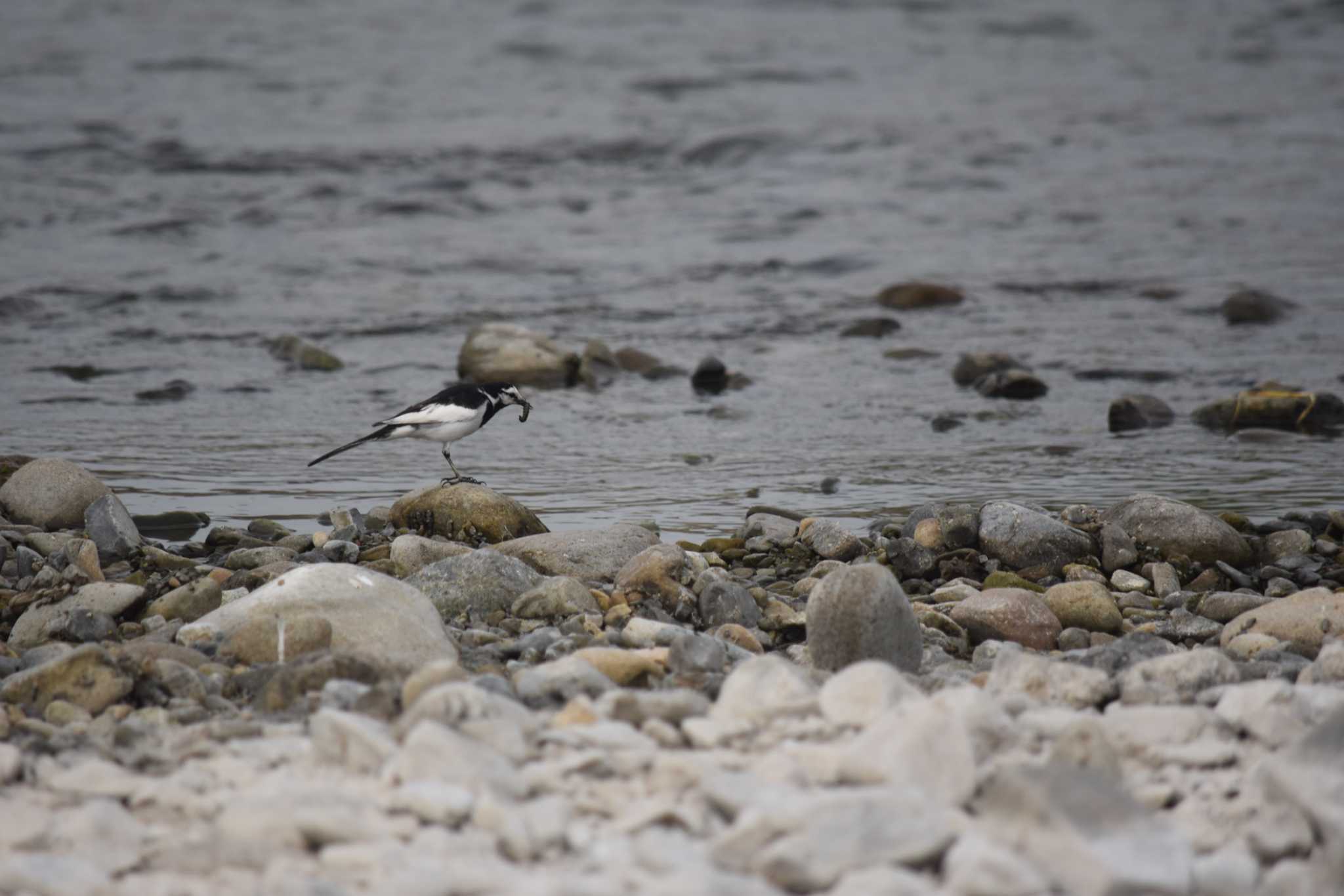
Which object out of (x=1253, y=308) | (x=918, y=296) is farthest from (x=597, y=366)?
(x=1253, y=308)

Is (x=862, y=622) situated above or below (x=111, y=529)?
above

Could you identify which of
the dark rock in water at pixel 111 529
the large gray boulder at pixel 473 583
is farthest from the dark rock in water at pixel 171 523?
the large gray boulder at pixel 473 583

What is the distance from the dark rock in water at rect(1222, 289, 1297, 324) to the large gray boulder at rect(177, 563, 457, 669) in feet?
32.3

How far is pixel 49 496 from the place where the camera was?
6.45m

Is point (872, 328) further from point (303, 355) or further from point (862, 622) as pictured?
point (862, 622)

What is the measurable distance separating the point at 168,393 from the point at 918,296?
675 cm

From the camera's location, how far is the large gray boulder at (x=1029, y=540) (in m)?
5.96

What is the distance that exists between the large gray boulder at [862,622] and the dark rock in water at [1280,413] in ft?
17.3

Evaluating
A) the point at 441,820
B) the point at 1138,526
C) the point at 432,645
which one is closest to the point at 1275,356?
the point at 1138,526

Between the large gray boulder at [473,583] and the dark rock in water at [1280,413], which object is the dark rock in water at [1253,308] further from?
the large gray boulder at [473,583]

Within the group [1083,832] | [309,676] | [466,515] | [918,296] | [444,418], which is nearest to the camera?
[1083,832]

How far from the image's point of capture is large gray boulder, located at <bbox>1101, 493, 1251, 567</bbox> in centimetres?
602

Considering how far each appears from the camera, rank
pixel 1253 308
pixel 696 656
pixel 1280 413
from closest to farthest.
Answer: pixel 696 656 < pixel 1280 413 < pixel 1253 308

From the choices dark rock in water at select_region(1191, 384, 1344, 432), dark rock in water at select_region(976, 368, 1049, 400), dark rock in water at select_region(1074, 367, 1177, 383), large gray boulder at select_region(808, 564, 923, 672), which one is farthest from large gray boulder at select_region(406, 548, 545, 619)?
dark rock in water at select_region(1074, 367, 1177, 383)
